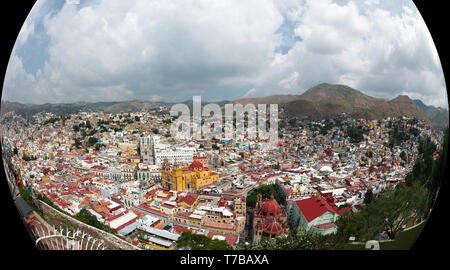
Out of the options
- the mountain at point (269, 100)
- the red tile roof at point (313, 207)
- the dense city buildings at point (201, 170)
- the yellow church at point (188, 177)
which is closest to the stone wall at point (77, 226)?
the dense city buildings at point (201, 170)

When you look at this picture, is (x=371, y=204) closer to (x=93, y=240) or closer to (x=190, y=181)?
(x=190, y=181)

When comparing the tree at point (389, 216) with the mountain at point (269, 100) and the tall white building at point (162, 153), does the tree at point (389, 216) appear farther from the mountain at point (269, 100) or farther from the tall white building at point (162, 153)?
the tall white building at point (162, 153)

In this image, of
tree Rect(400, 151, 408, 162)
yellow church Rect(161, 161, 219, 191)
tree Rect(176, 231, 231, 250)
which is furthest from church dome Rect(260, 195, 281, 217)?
tree Rect(400, 151, 408, 162)

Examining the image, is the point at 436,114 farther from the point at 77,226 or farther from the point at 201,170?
the point at 77,226

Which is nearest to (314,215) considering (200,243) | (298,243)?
(298,243)

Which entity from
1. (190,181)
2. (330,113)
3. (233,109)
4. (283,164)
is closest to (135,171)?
(190,181)

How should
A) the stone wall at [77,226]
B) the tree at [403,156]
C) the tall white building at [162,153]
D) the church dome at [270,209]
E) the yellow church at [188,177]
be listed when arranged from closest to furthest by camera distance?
the stone wall at [77,226]
the church dome at [270,209]
the tree at [403,156]
the yellow church at [188,177]
the tall white building at [162,153]
